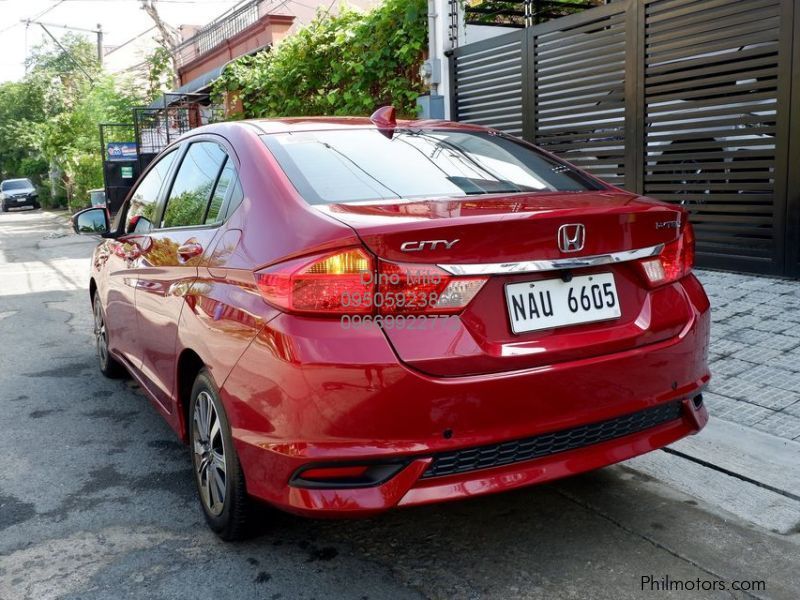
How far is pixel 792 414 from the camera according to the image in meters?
3.86

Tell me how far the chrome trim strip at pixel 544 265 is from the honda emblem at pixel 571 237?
35mm

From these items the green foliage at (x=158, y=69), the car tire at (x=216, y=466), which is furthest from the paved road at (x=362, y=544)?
the green foliage at (x=158, y=69)

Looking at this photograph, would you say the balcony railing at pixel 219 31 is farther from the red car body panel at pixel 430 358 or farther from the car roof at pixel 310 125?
the red car body panel at pixel 430 358

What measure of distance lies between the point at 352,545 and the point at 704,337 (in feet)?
4.93

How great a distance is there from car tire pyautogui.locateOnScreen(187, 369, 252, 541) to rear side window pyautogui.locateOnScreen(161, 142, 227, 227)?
0.72 meters

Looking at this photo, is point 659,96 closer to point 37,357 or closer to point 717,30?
point 717,30

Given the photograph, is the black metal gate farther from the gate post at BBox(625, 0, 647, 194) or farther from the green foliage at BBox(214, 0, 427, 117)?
the green foliage at BBox(214, 0, 427, 117)

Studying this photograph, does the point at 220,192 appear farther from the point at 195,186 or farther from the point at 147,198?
the point at 147,198

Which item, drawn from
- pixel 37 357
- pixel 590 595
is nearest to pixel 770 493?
pixel 590 595

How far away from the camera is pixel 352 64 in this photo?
35.8 ft

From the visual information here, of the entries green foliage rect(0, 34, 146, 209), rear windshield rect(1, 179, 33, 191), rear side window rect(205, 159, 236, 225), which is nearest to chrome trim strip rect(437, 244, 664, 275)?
rear side window rect(205, 159, 236, 225)

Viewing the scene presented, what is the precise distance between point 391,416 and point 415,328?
0.87 ft

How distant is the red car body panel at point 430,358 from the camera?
2.31 metres

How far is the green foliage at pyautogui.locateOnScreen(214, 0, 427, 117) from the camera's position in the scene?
10547 mm
